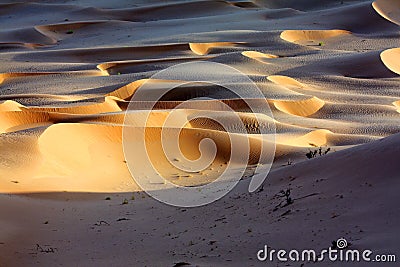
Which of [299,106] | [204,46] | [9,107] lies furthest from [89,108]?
[204,46]

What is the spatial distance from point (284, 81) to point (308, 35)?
4620 mm

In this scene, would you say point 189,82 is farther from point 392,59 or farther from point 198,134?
point 392,59

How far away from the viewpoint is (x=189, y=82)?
11.8 metres

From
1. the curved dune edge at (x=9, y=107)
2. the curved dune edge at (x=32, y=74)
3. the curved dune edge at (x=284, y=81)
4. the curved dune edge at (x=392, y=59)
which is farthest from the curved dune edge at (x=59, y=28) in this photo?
the curved dune edge at (x=9, y=107)

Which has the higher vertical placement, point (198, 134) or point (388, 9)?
point (388, 9)

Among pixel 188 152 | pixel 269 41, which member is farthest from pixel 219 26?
pixel 188 152

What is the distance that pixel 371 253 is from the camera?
154 inches

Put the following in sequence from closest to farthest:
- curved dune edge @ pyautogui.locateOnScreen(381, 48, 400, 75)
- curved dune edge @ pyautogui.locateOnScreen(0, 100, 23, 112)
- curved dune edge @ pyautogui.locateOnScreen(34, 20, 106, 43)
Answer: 1. curved dune edge @ pyautogui.locateOnScreen(0, 100, 23, 112)
2. curved dune edge @ pyautogui.locateOnScreen(381, 48, 400, 75)
3. curved dune edge @ pyautogui.locateOnScreen(34, 20, 106, 43)

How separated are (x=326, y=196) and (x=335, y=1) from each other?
18671mm

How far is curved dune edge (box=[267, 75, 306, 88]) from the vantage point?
41.0ft

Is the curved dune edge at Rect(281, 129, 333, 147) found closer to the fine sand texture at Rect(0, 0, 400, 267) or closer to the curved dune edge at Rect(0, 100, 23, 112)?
the fine sand texture at Rect(0, 0, 400, 267)

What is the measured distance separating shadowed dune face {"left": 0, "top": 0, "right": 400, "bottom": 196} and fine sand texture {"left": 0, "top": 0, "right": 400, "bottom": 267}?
0.03 metres

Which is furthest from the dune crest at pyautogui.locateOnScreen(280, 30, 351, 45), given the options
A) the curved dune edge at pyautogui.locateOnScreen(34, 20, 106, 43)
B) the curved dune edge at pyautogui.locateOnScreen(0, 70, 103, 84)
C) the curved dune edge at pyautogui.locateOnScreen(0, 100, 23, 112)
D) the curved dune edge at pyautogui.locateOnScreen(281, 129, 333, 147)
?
the curved dune edge at pyautogui.locateOnScreen(0, 100, 23, 112)

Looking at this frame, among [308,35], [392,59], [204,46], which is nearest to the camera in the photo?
[392,59]
